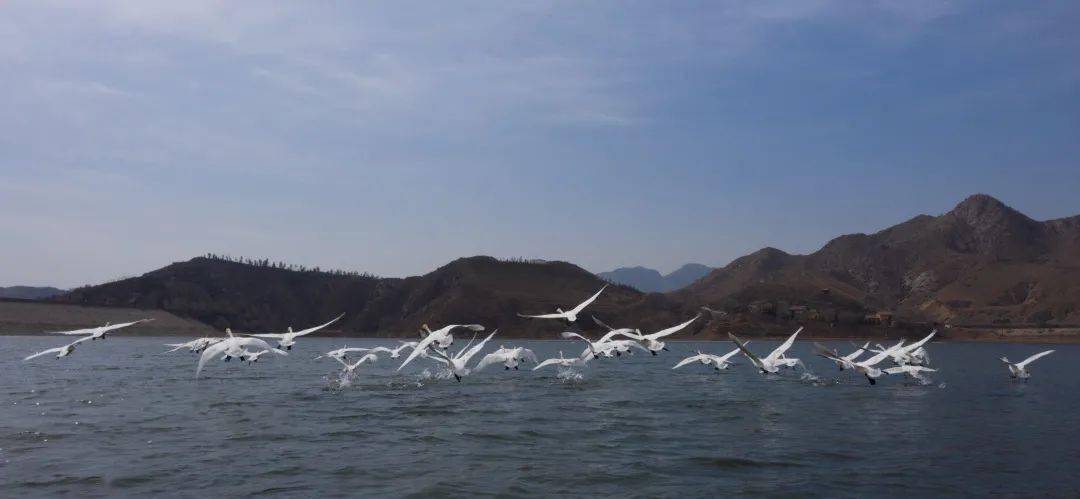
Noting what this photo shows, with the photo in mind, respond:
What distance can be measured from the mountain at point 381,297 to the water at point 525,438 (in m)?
96.3

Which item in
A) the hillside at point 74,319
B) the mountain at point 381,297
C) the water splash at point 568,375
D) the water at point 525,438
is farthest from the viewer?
the mountain at point 381,297

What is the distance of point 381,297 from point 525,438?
14306 centimetres

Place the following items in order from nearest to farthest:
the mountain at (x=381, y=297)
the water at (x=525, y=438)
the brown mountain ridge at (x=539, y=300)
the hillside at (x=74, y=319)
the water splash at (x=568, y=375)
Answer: the water at (x=525, y=438) < the water splash at (x=568, y=375) < the hillside at (x=74, y=319) < the brown mountain ridge at (x=539, y=300) < the mountain at (x=381, y=297)

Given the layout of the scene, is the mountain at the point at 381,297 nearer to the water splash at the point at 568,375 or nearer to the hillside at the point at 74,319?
the hillside at the point at 74,319

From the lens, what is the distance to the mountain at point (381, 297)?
5413 inches

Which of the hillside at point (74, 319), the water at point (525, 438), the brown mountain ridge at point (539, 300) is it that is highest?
the brown mountain ridge at point (539, 300)

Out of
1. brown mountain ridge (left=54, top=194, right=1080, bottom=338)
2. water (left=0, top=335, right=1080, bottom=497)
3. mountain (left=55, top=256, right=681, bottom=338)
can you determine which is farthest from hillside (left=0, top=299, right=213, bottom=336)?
water (left=0, top=335, right=1080, bottom=497)

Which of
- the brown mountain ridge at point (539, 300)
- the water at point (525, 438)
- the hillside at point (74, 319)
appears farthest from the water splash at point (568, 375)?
the hillside at point (74, 319)

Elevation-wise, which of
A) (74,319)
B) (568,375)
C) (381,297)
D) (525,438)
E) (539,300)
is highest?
(381,297)

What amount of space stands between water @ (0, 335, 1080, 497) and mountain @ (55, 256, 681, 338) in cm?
9627

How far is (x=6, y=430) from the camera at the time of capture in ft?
77.1

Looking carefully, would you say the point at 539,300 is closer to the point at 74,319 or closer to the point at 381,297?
the point at 381,297

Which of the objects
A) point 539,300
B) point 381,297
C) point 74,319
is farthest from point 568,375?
point 381,297

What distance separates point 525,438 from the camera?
22922 millimetres
